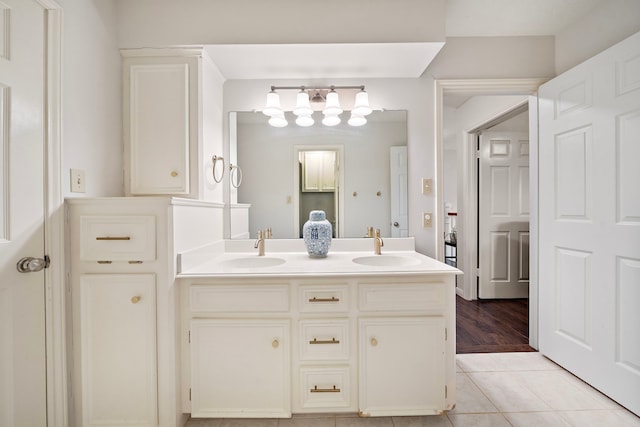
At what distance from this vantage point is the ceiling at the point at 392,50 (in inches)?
67.0

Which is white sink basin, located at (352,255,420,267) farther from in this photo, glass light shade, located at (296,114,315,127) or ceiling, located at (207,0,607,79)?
ceiling, located at (207,0,607,79)

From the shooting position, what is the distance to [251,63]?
1.83 m

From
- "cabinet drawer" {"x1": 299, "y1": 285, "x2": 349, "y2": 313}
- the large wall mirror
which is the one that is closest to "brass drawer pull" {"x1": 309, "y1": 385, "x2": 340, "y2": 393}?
"cabinet drawer" {"x1": 299, "y1": 285, "x2": 349, "y2": 313}

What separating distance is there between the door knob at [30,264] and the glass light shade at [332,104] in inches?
65.9

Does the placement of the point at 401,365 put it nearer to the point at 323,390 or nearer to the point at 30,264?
the point at 323,390

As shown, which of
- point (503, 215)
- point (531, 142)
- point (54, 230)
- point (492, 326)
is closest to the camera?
point (54, 230)

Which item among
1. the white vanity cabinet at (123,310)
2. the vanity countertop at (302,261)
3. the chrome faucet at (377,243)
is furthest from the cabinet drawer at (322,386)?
the chrome faucet at (377,243)

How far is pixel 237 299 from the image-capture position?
1.41 metres

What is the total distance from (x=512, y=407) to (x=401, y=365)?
0.74 meters

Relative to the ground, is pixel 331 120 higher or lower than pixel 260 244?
higher

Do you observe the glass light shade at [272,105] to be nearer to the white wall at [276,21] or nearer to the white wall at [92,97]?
the white wall at [276,21]

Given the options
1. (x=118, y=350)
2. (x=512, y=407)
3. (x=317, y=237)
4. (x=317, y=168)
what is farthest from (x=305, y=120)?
(x=512, y=407)

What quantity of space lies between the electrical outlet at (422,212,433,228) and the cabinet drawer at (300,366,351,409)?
1.09 metres

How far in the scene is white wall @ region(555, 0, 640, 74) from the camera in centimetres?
163
